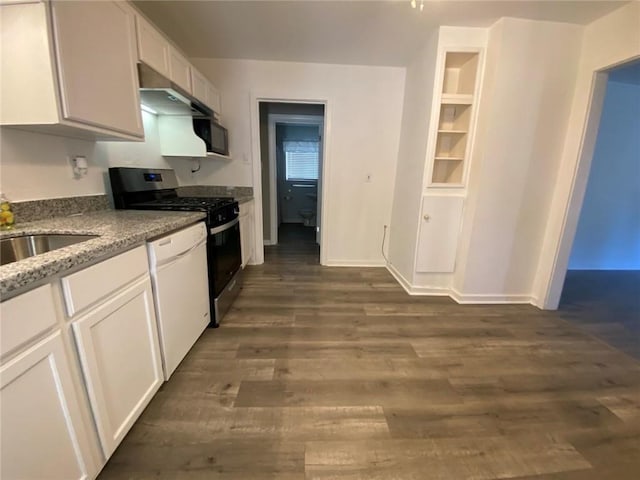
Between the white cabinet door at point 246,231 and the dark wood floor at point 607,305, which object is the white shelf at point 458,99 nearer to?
the dark wood floor at point 607,305

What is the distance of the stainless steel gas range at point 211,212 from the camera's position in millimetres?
1867

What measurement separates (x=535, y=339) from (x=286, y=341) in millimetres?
1874

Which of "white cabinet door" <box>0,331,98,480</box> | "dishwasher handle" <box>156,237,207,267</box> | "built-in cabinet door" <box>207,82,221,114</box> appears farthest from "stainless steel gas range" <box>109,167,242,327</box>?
"white cabinet door" <box>0,331,98,480</box>

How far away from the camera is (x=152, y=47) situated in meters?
1.71

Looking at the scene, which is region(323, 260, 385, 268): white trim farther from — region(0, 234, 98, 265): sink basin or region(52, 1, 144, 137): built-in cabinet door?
region(0, 234, 98, 265): sink basin

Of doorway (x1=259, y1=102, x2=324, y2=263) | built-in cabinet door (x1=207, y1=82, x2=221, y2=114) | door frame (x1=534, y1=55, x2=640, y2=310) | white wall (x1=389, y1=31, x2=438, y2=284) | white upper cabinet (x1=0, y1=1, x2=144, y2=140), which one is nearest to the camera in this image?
white upper cabinet (x1=0, y1=1, x2=144, y2=140)

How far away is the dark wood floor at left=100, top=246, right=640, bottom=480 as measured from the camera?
111cm

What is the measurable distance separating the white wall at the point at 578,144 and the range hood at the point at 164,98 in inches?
121

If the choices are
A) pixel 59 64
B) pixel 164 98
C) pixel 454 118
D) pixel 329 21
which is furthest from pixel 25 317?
pixel 454 118

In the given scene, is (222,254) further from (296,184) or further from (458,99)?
(296,184)

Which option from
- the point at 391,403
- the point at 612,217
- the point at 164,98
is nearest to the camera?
the point at 391,403

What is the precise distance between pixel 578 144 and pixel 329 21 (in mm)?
2236

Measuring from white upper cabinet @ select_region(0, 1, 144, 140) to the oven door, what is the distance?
907mm

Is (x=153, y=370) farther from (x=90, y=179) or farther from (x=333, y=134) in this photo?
(x=333, y=134)
